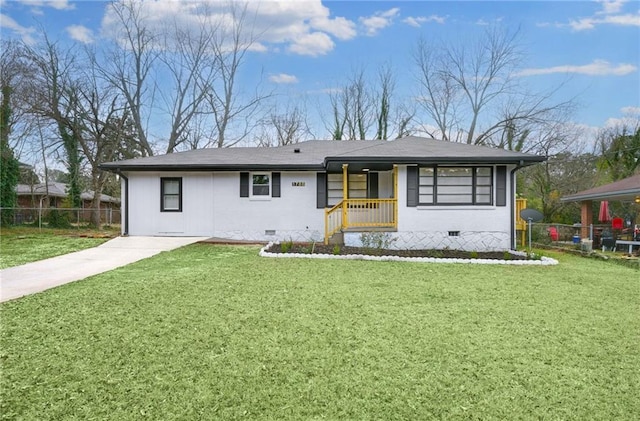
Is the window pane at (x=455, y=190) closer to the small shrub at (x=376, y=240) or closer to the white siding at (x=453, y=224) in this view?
the white siding at (x=453, y=224)

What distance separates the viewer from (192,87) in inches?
917

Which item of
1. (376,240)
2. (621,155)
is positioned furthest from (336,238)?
(621,155)

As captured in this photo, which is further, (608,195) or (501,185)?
(608,195)

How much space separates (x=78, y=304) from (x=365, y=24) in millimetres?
15804

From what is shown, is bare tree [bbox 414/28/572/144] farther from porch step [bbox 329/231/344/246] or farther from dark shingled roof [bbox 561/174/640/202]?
porch step [bbox 329/231/344/246]

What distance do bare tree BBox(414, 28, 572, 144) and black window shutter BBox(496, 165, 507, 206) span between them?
1445 centimetres

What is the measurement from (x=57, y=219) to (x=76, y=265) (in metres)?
13.0

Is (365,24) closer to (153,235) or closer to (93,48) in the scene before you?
(153,235)

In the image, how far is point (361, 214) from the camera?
1145 centimetres

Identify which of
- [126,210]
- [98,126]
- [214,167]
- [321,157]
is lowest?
[126,210]

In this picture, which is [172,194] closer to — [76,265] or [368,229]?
[76,265]

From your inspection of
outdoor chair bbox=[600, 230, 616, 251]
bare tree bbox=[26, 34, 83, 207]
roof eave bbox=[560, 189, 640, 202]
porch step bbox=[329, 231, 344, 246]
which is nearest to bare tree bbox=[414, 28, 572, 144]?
roof eave bbox=[560, 189, 640, 202]

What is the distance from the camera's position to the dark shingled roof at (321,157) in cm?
1034

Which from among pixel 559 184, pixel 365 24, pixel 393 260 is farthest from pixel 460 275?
pixel 559 184
